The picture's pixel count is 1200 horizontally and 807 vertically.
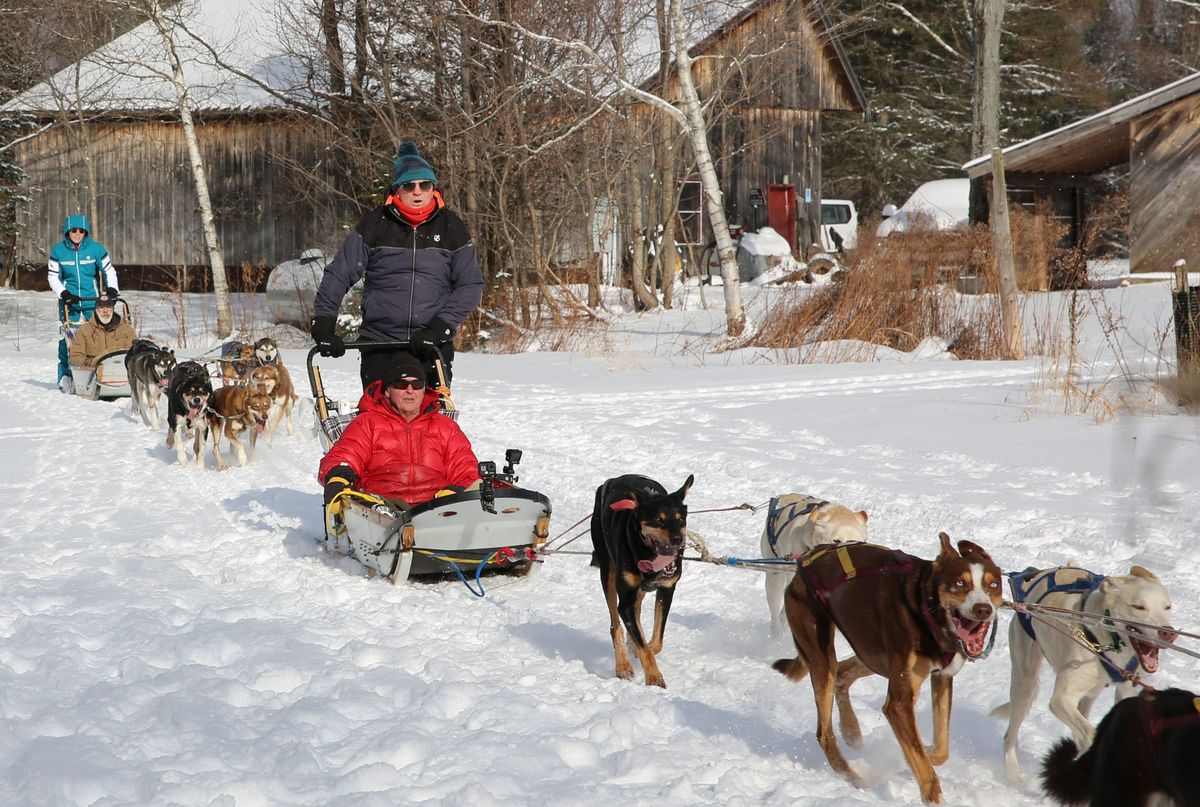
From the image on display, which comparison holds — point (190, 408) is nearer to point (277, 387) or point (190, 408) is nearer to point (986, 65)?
point (277, 387)

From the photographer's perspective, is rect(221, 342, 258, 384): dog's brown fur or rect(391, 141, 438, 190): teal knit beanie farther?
rect(221, 342, 258, 384): dog's brown fur

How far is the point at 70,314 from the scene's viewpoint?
1371cm

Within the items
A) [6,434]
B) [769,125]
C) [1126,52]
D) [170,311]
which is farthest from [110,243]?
[1126,52]

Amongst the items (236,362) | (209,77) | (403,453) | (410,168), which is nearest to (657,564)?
(403,453)

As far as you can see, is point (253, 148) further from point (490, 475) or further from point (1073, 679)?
point (1073, 679)

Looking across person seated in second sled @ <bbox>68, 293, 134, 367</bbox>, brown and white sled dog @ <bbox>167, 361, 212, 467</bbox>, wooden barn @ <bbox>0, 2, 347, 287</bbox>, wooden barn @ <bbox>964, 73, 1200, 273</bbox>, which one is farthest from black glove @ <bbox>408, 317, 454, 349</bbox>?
wooden barn @ <bbox>0, 2, 347, 287</bbox>

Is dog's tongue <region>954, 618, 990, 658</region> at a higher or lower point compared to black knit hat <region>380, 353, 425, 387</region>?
lower

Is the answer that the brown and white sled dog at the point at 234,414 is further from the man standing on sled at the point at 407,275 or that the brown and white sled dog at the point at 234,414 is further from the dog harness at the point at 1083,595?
the dog harness at the point at 1083,595

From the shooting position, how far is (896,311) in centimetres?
1383

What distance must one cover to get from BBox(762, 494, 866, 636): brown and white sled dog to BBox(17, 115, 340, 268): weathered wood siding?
22262 millimetres

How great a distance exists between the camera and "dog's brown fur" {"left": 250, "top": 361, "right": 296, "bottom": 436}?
1007 centimetres

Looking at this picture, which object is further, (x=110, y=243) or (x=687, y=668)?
(x=110, y=243)

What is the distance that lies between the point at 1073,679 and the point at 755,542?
9.83ft

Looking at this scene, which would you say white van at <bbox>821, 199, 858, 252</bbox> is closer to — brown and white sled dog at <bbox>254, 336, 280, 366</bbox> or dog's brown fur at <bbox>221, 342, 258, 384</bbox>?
brown and white sled dog at <bbox>254, 336, 280, 366</bbox>
